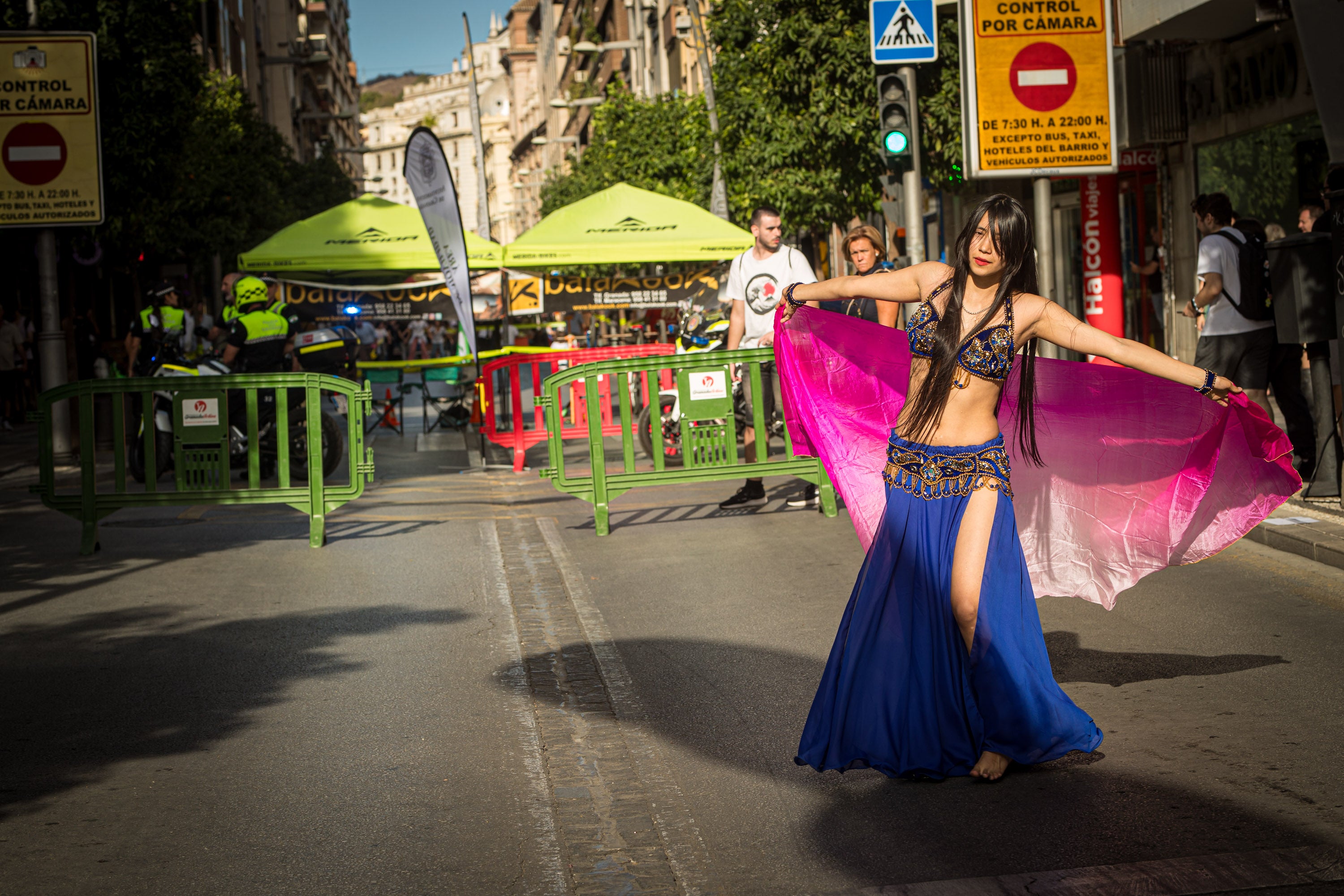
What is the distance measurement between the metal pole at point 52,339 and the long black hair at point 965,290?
44.1 ft

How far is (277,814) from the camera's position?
459 cm

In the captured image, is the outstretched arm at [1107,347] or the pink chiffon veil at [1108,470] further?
the pink chiffon veil at [1108,470]

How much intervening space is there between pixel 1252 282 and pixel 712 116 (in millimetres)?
20981

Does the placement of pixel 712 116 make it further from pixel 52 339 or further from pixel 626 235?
pixel 52 339

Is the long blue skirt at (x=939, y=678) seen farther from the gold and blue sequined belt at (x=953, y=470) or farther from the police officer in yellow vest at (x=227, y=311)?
the police officer in yellow vest at (x=227, y=311)

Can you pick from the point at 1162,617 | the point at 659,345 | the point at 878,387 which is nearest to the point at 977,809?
the point at 878,387

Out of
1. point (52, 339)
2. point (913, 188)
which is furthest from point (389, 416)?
point (913, 188)

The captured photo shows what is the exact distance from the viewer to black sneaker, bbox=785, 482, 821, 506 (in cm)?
1132

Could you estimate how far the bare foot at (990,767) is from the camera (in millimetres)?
4621

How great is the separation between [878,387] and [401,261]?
15.6m

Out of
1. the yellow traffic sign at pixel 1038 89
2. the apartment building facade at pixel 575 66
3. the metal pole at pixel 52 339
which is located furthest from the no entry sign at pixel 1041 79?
the apartment building facade at pixel 575 66

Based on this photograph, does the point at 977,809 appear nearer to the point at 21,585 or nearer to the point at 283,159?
the point at 21,585

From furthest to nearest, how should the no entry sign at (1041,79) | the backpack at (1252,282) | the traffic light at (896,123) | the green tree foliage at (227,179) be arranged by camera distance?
the green tree foliage at (227,179), the traffic light at (896,123), the no entry sign at (1041,79), the backpack at (1252,282)

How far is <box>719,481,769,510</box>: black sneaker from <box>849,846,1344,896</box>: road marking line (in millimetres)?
7542
